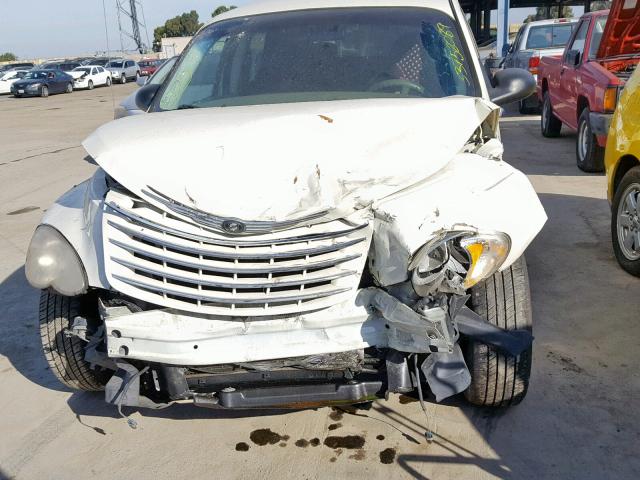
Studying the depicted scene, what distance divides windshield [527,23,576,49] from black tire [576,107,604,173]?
546cm

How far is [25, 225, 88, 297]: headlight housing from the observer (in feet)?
9.34

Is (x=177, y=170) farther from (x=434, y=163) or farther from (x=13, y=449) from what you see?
(x=13, y=449)

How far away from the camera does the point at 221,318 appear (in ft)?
8.86

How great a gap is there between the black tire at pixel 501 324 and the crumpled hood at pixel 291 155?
2.00 ft

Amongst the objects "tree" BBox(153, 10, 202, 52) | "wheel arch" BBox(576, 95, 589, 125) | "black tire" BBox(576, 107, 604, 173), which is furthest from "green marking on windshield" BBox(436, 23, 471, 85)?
"tree" BBox(153, 10, 202, 52)

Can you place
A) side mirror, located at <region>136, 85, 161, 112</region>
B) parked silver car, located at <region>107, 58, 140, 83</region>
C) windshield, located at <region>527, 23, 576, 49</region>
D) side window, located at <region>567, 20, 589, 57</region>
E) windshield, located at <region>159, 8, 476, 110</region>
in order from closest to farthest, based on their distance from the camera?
windshield, located at <region>159, 8, 476, 110</region> → side mirror, located at <region>136, 85, 161, 112</region> → side window, located at <region>567, 20, 589, 57</region> → windshield, located at <region>527, 23, 576, 49</region> → parked silver car, located at <region>107, 58, 140, 83</region>

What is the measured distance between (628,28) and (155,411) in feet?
22.5

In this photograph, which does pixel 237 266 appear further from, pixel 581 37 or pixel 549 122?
pixel 549 122

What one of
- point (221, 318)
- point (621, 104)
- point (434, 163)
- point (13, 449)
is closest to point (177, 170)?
point (221, 318)

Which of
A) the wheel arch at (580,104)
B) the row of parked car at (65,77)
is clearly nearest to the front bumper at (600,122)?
the wheel arch at (580,104)

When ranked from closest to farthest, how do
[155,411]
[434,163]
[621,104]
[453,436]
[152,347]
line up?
1. [152,347]
2. [434,163]
3. [453,436]
4. [155,411]
5. [621,104]

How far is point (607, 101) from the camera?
6746 millimetres

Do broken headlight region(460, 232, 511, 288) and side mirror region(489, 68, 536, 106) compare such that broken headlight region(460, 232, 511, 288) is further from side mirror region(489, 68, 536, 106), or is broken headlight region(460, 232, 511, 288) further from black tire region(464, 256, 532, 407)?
side mirror region(489, 68, 536, 106)

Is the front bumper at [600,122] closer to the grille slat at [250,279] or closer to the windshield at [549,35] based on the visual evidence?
the grille slat at [250,279]
